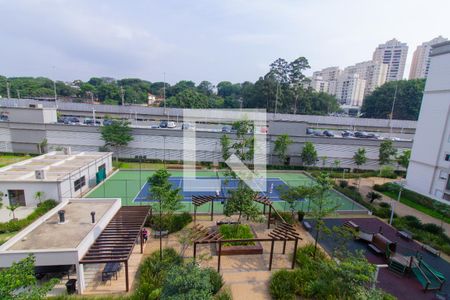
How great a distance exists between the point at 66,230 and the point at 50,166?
37.0ft

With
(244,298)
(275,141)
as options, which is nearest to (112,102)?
(275,141)

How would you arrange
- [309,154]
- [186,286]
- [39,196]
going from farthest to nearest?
[309,154] → [39,196] → [186,286]

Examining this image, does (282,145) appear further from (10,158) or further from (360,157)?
(10,158)

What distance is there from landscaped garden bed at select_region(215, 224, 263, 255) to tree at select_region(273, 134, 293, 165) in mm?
15361

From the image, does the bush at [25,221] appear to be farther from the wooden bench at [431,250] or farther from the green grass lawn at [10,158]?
the wooden bench at [431,250]

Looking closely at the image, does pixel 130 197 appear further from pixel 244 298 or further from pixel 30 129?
pixel 30 129

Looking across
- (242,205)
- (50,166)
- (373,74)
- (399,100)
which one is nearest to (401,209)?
(242,205)

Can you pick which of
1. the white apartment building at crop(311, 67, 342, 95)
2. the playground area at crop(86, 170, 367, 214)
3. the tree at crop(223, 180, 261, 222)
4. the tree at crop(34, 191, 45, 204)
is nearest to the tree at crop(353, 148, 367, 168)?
the playground area at crop(86, 170, 367, 214)

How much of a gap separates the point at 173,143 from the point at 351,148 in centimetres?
2165

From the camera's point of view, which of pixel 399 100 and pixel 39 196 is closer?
pixel 39 196

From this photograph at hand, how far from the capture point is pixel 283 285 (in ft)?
29.0

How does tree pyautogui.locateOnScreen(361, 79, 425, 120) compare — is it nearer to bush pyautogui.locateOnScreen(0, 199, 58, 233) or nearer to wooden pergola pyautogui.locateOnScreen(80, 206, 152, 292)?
wooden pergola pyautogui.locateOnScreen(80, 206, 152, 292)

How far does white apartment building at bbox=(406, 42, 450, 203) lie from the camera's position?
19.0 meters

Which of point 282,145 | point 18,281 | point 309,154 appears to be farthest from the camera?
point 309,154
